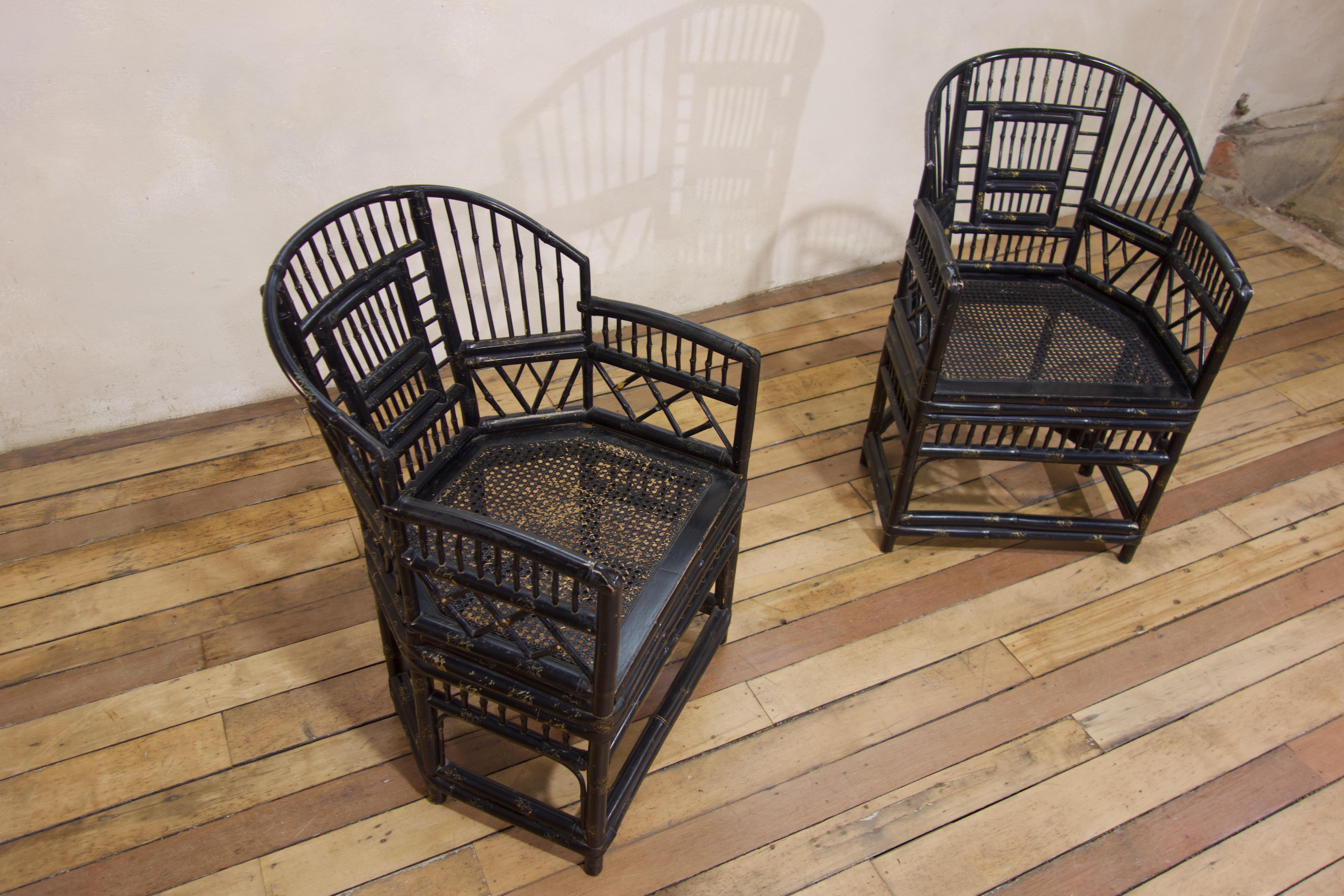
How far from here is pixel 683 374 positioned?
1.74 metres

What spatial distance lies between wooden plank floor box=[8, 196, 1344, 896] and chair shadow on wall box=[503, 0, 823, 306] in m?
0.71

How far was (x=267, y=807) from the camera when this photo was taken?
5.88ft

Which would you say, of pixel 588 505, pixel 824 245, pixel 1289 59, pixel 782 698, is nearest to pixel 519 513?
pixel 588 505

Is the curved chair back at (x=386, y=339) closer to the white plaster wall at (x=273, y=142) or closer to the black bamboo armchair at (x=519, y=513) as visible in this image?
the black bamboo armchair at (x=519, y=513)

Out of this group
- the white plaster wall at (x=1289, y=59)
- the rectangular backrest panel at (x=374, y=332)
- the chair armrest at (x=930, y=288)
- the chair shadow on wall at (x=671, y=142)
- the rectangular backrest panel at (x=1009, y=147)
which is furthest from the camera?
the white plaster wall at (x=1289, y=59)

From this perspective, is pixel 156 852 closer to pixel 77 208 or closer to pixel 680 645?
pixel 680 645

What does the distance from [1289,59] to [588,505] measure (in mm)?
3578

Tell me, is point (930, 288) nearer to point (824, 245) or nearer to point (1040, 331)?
point (1040, 331)

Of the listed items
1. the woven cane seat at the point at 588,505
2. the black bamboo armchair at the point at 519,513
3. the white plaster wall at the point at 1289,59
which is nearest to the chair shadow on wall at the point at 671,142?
the black bamboo armchair at the point at 519,513

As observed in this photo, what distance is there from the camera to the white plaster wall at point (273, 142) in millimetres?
2152

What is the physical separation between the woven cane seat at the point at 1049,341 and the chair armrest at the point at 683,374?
22.8 inches

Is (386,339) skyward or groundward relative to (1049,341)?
skyward

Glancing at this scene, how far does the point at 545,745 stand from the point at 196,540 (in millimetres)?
1236

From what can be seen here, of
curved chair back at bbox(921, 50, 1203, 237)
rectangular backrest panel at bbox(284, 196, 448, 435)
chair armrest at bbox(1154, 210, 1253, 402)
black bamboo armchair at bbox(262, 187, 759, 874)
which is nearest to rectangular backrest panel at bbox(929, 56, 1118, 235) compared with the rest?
curved chair back at bbox(921, 50, 1203, 237)
